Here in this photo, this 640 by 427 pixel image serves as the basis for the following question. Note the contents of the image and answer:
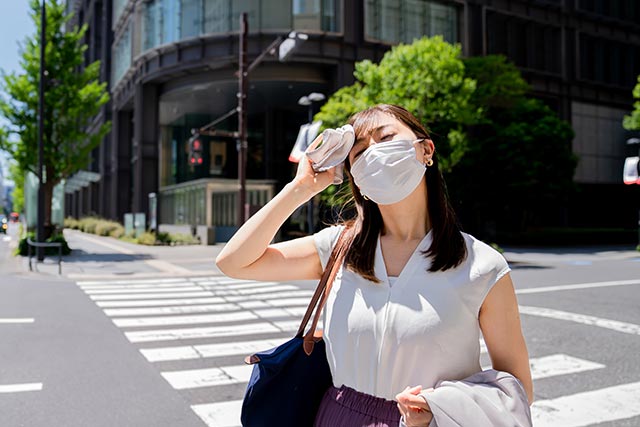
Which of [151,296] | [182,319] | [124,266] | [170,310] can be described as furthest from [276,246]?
[124,266]

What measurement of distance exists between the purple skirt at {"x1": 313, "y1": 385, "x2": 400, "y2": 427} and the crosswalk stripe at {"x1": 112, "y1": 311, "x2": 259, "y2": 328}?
7533 mm

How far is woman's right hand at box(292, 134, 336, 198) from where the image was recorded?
1992 mm

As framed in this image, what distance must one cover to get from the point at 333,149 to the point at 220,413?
147 inches

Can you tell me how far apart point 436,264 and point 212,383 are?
4.59m

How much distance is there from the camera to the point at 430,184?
2.07m

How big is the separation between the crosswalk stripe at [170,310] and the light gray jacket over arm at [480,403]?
29.6 feet

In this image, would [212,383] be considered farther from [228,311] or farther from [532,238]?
[532,238]

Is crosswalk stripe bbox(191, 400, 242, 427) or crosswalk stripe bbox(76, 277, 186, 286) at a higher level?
crosswalk stripe bbox(76, 277, 186, 286)

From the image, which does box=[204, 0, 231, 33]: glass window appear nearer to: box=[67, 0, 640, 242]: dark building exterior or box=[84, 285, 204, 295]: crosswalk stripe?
box=[67, 0, 640, 242]: dark building exterior

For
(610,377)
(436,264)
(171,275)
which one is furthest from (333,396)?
(171,275)

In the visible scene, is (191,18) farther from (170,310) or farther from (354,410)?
(354,410)

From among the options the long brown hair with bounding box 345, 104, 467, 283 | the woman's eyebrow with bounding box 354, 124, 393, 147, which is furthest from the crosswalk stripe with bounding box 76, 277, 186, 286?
the woman's eyebrow with bounding box 354, 124, 393, 147

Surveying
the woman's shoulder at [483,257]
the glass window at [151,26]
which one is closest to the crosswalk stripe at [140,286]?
the woman's shoulder at [483,257]

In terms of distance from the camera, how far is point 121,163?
52.0m
